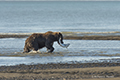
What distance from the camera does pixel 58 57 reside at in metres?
15.4

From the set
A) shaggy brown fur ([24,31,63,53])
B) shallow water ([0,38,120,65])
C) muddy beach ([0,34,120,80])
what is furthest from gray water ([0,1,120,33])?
muddy beach ([0,34,120,80])

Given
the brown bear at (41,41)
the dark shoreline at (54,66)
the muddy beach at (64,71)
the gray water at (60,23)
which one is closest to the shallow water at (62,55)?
the brown bear at (41,41)

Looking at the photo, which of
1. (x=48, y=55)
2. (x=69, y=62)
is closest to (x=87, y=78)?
(x=69, y=62)

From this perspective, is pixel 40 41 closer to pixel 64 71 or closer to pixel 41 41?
pixel 41 41

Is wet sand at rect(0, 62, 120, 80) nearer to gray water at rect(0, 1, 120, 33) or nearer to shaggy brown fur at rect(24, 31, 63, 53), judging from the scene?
shaggy brown fur at rect(24, 31, 63, 53)

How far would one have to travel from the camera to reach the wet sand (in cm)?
1070

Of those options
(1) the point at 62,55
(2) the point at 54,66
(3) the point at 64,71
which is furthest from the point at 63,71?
(1) the point at 62,55

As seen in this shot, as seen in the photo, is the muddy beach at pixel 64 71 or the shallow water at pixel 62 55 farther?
the shallow water at pixel 62 55

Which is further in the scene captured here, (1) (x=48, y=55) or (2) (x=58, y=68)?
(1) (x=48, y=55)

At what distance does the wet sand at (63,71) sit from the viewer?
421 inches

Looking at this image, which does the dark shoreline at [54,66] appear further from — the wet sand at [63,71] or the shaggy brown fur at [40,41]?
the shaggy brown fur at [40,41]

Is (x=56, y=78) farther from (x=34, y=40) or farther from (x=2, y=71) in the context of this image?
(x=34, y=40)

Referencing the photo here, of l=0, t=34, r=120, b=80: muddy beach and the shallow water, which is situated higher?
l=0, t=34, r=120, b=80: muddy beach

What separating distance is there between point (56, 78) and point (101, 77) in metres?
1.58
